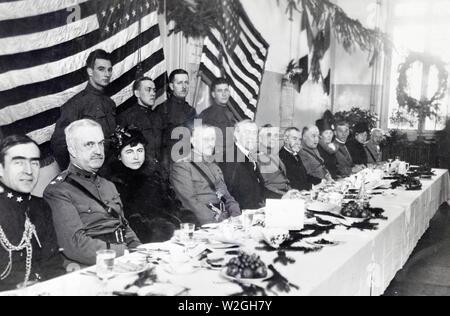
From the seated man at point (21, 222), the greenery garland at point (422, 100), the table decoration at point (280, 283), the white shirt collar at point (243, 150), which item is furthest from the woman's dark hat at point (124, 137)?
the greenery garland at point (422, 100)

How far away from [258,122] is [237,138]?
2333mm

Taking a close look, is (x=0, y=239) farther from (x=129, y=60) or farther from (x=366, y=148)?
(x=366, y=148)

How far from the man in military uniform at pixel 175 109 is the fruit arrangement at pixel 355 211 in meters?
1.68

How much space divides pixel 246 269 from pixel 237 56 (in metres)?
4.14

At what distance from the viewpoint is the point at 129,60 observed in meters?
3.74

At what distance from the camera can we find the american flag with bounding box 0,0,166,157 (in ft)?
9.11

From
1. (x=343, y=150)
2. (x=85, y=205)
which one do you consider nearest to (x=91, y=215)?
(x=85, y=205)

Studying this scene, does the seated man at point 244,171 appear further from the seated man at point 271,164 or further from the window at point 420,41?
the window at point 420,41

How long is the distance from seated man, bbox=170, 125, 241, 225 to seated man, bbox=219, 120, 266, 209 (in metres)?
0.22

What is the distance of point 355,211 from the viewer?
2.74 m

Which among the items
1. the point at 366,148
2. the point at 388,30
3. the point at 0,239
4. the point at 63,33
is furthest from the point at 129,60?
the point at 388,30

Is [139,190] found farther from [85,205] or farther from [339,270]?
[339,270]

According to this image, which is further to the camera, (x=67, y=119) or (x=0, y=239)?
(x=67, y=119)

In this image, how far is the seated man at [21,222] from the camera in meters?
1.97
